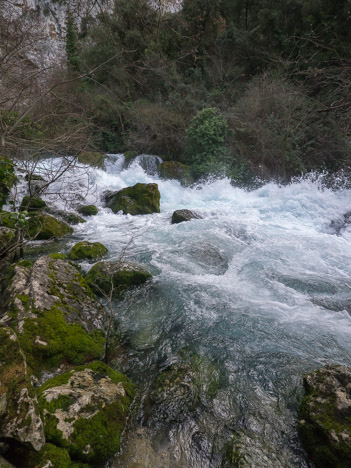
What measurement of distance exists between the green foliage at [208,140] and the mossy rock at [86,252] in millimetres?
8039

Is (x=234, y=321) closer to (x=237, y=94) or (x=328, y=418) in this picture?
(x=328, y=418)

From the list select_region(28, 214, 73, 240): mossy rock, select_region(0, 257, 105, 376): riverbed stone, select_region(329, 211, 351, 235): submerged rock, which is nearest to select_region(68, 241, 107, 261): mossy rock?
select_region(28, 214, 73, 240): mossy rock

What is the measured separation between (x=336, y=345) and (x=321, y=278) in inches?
83.8

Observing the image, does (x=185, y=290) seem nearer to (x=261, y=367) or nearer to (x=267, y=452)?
(x=261, y=367)

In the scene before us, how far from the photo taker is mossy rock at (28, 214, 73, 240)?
7.22 meters

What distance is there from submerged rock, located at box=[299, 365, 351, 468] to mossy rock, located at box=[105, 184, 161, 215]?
8.19 m

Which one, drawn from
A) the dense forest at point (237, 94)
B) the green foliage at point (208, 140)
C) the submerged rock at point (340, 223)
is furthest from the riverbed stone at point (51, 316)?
the green foliage at point (208, 140)

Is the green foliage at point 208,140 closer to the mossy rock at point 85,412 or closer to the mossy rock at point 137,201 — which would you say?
the mossy rock at point 137,201

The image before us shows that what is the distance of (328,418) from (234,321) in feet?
6.48

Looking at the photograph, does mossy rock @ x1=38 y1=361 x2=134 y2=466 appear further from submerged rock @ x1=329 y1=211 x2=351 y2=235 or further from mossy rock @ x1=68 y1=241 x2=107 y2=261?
submerged rock @ x1=329 y1=211 x2=351 y2=235

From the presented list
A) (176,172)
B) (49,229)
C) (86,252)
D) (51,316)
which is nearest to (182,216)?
(86,252)

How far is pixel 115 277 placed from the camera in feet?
16.5

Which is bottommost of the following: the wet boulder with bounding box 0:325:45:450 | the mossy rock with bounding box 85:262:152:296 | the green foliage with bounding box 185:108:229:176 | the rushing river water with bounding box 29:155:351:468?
the rushing river water with bounding box 29:155:351:468

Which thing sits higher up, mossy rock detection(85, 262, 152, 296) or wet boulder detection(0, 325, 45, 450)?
wet boulder detection(0, 325, 45, 450)
